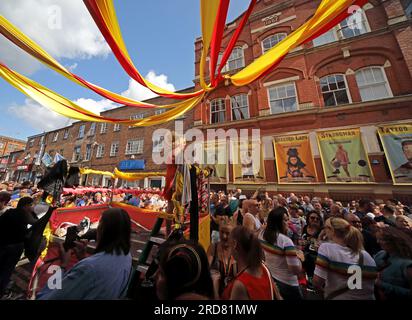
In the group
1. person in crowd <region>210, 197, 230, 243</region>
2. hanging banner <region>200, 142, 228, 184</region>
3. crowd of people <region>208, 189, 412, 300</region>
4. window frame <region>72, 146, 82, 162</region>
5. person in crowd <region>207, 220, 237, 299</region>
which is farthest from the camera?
window frame <region>72, 146, 82, 162</region>

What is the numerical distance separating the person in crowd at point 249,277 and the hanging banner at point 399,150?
932 cm

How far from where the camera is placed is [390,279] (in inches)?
70.4

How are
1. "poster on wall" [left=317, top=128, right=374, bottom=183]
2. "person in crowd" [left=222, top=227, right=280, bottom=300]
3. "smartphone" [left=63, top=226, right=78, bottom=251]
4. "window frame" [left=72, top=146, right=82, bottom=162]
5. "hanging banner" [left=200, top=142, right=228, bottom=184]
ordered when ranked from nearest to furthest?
"person in crowd" [left=222, top=227, right=280, bottom=300] → "smartphone" [left=63, top=226, right=78, bottom=251] → "poster on wall" [left=317, top=128, right=374, bottom=183] → "hanging banner" [left=200, top=142, right=228, bottom=184] → "window frame" [left=72, top=146, right=82, bottom=162]

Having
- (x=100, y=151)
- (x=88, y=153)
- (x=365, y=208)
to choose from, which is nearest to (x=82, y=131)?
(x=88, y=153)

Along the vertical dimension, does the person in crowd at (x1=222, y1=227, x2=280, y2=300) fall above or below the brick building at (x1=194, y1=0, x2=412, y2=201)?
below

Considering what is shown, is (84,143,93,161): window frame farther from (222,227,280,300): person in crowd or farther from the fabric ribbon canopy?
(222,227,280,300): person in crowd

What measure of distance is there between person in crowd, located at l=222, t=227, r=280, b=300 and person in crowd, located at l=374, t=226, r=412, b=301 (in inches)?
56.1

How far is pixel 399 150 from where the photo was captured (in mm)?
7000

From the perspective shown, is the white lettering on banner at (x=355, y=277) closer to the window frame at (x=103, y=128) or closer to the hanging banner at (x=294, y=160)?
the hanging banner at (x=294, y=160)

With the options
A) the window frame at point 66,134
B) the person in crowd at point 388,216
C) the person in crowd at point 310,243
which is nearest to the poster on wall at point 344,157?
the person in crowd at point 388,216

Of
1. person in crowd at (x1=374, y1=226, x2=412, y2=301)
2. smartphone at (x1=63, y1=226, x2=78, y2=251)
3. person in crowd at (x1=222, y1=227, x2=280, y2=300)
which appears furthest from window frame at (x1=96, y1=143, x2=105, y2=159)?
person in crowd at (x1=374, y1=226, x2=412, y2=301)

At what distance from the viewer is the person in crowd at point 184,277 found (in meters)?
1.01

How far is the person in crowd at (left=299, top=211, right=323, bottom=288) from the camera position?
2965 mm

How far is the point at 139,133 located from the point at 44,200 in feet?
47.5
